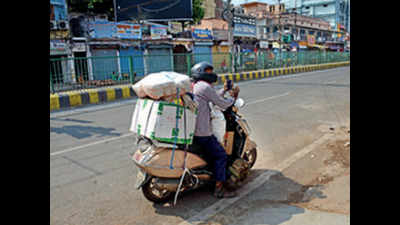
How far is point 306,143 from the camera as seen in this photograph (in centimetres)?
575

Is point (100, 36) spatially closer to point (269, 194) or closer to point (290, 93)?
point (290, 93)

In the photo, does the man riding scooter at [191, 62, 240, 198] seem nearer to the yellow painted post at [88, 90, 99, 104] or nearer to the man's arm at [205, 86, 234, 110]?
the man's arm at [205, 86, 234, 110]

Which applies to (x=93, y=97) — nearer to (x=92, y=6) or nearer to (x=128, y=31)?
(x=128, y=31)

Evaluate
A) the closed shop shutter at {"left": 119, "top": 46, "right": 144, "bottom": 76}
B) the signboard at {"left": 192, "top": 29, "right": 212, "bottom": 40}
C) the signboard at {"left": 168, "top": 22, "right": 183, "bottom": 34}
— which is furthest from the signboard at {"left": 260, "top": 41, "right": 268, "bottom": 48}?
the closed shop shutter at {"left": 119, "top": 46, "right": 144, "bottom": 76}

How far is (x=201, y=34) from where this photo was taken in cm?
2741

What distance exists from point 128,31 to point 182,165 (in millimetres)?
19785

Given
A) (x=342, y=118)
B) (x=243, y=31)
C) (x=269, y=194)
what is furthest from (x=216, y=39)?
(x=269, y=194)

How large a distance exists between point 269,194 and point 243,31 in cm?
3078

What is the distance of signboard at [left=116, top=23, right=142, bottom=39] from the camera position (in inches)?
826

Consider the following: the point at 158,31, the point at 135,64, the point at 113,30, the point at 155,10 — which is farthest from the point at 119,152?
the point at 158,31

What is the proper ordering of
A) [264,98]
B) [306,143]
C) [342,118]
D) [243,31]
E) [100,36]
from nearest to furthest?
[306,143], [342,118], [264,98], [100,36], [243,31]

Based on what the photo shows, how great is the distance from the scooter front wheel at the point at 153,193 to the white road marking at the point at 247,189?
0.46 metres

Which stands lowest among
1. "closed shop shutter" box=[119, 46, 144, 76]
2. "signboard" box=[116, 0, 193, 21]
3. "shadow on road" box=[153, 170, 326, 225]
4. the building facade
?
"shadow on road" box=[153, 170, 326, 225]

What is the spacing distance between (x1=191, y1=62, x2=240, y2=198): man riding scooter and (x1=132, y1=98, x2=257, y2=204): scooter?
118 millimetres
